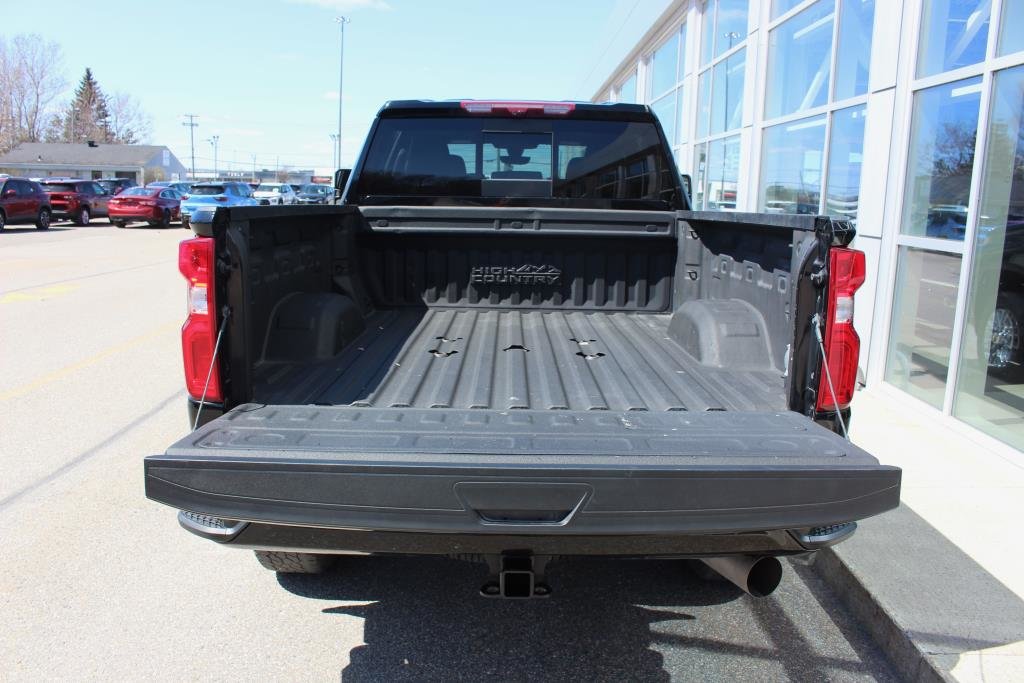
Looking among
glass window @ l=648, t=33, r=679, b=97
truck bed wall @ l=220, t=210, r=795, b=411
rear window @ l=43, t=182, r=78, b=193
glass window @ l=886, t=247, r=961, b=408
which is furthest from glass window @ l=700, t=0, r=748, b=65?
rear window @ l=43, t=182, r=78, b=193

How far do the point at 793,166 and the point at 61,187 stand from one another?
3185 centimetres

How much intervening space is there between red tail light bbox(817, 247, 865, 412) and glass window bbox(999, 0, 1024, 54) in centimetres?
339

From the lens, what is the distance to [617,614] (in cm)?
361

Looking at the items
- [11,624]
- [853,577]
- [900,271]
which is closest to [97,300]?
[11,624]

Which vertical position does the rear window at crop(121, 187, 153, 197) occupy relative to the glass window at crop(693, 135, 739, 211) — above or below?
below

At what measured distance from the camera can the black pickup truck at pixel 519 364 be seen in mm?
2414

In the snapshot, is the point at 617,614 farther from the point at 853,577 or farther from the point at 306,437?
the point at 306,437

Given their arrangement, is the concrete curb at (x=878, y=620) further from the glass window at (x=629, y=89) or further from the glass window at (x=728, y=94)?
the glass window at (x=629, y=89)

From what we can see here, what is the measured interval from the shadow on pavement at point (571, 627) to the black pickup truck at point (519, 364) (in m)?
0.42

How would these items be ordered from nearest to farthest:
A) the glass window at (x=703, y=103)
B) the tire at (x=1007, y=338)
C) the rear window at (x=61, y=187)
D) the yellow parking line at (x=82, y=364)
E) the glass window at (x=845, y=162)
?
the tire at (x=1007, y=338), the yellow parking line at (x=82, y=364), the glass window at (x=845, y=162), the glass window at (x=703, y=103), the rear window at (x=61, y=187)

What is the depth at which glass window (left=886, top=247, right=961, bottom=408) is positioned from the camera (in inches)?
237

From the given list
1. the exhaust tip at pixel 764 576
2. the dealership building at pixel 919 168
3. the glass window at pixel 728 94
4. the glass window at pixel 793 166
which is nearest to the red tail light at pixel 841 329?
the exhaust tip at pixel 764 576

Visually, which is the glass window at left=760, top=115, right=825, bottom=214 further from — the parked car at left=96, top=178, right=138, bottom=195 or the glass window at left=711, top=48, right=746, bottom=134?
the parked car at left=96, top=178, right=138, bottom=195

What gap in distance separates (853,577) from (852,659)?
471 mm
